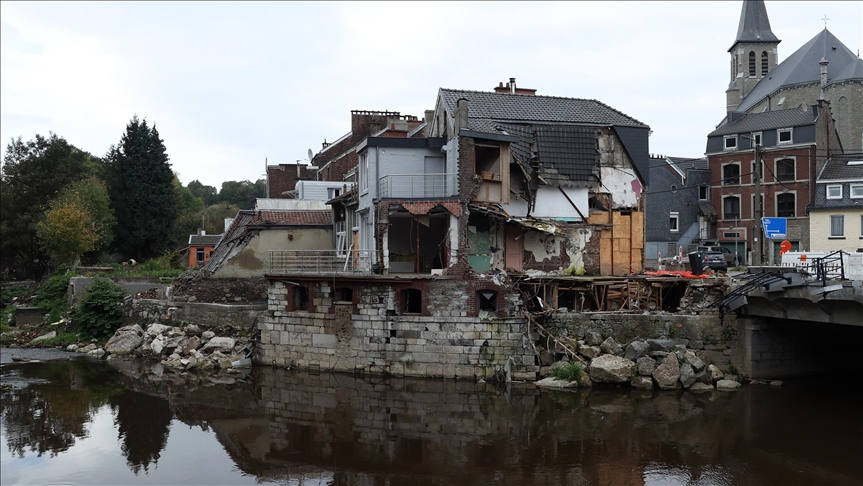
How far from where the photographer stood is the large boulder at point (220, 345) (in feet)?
89.3

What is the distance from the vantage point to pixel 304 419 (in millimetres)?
19828

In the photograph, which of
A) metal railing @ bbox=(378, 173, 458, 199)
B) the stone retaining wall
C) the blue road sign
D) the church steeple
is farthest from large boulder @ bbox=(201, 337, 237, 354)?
the church steeple

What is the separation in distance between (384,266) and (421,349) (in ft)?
11.1

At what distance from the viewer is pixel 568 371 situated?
894 inches

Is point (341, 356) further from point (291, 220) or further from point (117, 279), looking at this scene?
point (117, 279)

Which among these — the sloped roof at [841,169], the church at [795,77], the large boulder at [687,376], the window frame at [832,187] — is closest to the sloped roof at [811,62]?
the church at [795,77]

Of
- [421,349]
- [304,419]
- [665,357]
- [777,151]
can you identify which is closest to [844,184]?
→ [777,151]

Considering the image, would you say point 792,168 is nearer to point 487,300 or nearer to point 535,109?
point 535,109

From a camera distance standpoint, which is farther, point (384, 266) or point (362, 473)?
point (384, 266)

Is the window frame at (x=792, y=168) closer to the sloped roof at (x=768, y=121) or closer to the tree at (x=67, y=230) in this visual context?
the sloped roof at (x=768, y=121)

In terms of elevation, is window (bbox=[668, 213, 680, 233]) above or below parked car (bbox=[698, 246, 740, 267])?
above

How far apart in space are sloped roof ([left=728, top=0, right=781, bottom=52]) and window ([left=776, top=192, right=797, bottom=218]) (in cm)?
3253

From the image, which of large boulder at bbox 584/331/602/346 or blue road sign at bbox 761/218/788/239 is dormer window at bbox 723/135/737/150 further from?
large boulder at bbox 584/331/602/346

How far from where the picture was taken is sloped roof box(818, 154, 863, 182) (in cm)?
4184
